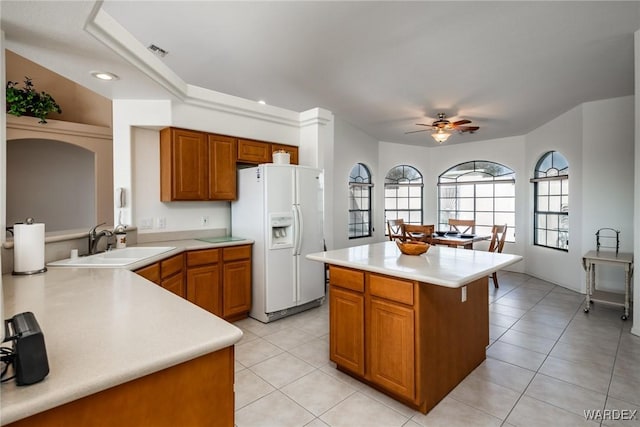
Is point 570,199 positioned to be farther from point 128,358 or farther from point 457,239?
point 128,358

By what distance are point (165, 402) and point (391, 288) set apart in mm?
1487

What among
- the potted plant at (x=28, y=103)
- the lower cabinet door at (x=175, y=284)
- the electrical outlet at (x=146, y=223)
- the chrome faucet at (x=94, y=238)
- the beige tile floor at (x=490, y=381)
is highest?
the potted plant at (x=28, y=103)

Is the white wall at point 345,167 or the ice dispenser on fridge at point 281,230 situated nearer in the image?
the ice dispenser on fridge at point 281,230

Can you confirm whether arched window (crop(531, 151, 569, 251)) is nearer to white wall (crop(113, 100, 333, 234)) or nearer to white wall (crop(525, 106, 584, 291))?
white wall (crop(525, 106, 584, 291))

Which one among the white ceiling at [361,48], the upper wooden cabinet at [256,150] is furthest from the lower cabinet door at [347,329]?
the white ceiling at [361,48]

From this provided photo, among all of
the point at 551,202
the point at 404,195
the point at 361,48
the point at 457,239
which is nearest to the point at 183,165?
the point at 361,48

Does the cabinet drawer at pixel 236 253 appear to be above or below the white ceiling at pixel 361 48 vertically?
below

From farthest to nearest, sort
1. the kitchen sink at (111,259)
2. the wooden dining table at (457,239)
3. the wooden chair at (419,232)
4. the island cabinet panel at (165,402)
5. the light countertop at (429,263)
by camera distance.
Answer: the wooden dining table at (457,239), the wooden chair at (419,232), the kitchen sink at (111,259), the light countertop at (429,263), the island cabinet panel at (165,402)

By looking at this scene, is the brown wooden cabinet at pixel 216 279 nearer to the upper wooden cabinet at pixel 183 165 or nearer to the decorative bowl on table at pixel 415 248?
the upper wooden cabinet at pixel 183 165

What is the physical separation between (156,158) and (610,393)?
448 cm

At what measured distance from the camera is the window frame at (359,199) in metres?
5.99

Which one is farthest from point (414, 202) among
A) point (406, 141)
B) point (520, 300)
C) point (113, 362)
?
point (113, 362)

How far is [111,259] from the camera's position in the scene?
94.0 inches

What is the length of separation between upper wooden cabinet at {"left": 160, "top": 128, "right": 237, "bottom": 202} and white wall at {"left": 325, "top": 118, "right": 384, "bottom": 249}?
189cm
